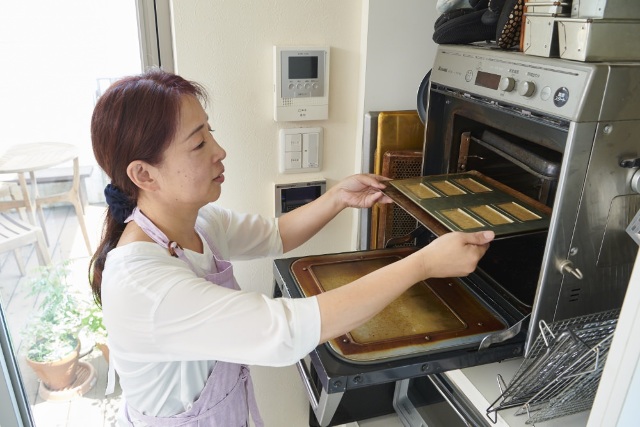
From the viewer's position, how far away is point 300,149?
1.41m

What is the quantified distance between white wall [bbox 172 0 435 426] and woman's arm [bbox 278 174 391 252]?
0.65 ft

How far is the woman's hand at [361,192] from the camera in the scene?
1.19 meters

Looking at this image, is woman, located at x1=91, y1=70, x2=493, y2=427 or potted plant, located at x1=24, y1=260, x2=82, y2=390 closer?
woman, located at x1=91, y1=70, x2=493, y2=427

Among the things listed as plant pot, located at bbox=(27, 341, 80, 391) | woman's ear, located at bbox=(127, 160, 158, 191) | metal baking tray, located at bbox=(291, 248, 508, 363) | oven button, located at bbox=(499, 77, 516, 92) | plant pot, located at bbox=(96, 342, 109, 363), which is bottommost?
plant pot, located at bbox=(27, 341, 80, 391)

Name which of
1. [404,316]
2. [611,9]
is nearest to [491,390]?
[404,316]

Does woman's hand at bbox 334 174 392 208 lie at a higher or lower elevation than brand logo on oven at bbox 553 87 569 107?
lower

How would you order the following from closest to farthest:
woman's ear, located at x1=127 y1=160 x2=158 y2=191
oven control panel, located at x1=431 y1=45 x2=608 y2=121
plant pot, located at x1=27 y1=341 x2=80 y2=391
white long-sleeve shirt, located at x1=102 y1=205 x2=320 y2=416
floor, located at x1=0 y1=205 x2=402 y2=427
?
1. oven control panel, located at x1=431 y1=45 x2=608 y2=121
2. white long-sleeve shirt, located at x1=102 y1=205 x2=320 y2=416
3. woman's ear, located at x1=127 y1=160 x2=158 y2=191
4. floor, located at x1=0 y1=205 x2=402 y2=427
5. plant pot, located at x1=27 y1=341 x2=80 y2=391

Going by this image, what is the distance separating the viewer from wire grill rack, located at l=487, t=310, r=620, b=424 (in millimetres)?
733

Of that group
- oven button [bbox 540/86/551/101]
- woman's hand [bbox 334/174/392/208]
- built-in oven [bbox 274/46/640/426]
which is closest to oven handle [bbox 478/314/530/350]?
built-in oven [bbox 274/46/640/426]

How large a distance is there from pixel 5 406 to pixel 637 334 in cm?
162

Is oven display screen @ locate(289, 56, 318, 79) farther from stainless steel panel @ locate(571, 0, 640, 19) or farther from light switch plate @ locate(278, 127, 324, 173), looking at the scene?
stainless steel panel @ locate(571, 0, 640, 19)

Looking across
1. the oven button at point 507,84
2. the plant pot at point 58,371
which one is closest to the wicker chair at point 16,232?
the plant pot at point 58,371

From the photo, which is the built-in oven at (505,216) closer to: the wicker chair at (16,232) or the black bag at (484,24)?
the black bag at (484,24)

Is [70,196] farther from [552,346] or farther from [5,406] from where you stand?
[552,346]
